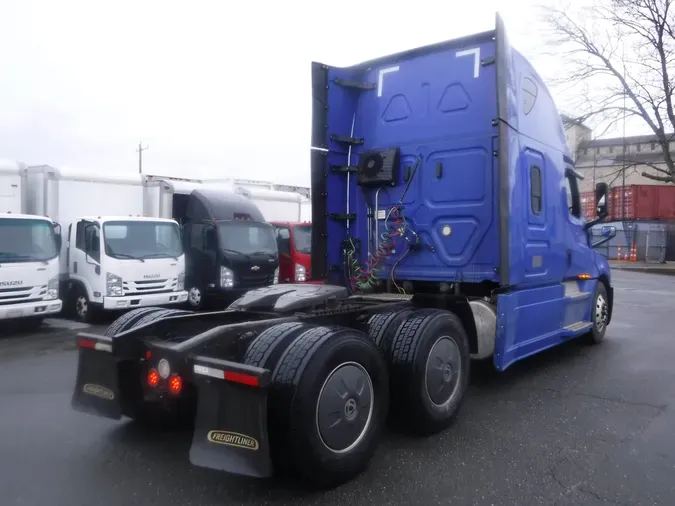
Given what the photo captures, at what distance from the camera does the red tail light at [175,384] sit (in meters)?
3.79

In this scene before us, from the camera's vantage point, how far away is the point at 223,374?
132 inches

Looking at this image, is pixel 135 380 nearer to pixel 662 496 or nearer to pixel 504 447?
pixel 504 447

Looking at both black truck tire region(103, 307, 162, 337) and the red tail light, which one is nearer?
the red tail light

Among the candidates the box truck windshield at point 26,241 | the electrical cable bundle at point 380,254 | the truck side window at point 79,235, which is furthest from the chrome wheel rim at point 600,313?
the truck side window at point 79,235

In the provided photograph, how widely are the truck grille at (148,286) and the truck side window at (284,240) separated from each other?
13.0 ft

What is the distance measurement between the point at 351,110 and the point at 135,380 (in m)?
3.80

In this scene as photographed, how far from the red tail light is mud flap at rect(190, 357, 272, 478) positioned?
1.18 feet

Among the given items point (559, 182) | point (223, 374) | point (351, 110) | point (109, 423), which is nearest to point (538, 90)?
point (559, 182)

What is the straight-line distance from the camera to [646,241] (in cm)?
3047

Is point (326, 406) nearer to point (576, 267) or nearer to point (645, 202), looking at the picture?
point (576, 267)

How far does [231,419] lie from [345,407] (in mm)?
754

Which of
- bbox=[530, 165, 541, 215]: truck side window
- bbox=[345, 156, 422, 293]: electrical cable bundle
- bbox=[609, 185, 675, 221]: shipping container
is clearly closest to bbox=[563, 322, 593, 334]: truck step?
bbox=[530, 165, 541, 215]: truck side window

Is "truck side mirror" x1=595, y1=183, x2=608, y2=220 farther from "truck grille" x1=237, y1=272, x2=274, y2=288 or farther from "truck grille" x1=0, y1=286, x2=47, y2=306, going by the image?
"truck grille" x1=0, y1=286, x2=47, y2=306

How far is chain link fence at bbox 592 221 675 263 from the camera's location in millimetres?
30484
